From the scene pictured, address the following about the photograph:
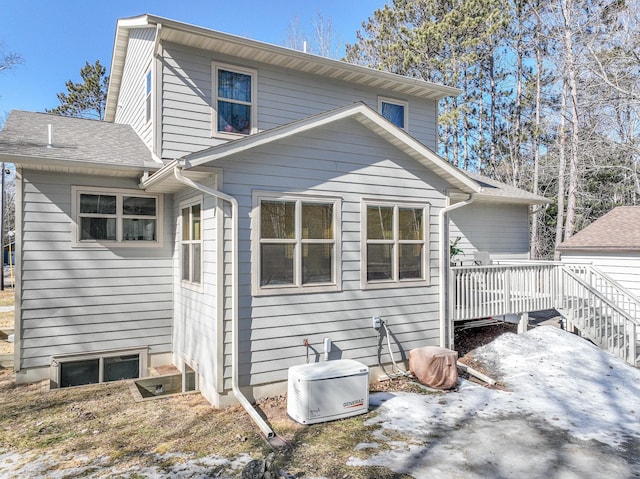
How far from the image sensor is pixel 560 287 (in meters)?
8.47

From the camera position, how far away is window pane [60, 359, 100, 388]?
6.44 m

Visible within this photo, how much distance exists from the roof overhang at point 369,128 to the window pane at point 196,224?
42.1 inches

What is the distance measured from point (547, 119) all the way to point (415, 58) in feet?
22.4

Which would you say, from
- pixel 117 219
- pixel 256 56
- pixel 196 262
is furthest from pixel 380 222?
pixel 117 219

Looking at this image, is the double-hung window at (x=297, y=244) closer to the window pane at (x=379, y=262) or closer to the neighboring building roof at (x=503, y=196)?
the window pane at (x=379, y=262)

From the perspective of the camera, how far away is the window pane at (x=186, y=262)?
6.31 m

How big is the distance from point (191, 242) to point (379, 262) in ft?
9.73

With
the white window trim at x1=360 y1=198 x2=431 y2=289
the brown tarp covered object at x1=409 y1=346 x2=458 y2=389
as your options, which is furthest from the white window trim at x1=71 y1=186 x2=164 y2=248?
the brown tarp covered object at x1=409 y1=346 x2=458 y2=389

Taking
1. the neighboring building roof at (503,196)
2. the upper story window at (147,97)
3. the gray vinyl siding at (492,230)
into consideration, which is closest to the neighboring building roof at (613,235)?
the gray vinyl siding at (492,230)

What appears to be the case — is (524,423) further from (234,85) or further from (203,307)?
(234,85)

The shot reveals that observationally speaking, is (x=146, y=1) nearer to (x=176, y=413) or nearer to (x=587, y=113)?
(x=176, y=413)

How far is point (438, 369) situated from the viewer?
19.6ft

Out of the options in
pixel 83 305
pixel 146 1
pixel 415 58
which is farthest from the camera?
pixel 415 58

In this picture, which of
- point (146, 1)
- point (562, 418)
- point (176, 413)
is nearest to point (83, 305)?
point (176, 413)
